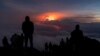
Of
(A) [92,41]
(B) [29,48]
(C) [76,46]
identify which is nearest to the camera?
(C) [76,46]

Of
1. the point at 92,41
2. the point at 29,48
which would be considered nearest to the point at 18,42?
the point at 29,48

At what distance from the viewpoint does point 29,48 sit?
28.1m


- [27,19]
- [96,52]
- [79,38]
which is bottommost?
[96,52]

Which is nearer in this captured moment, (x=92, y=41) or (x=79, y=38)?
(x=79, y=38)

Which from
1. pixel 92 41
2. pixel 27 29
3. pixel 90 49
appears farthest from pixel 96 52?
pixel 27 29

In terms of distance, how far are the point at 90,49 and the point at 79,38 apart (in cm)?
1093

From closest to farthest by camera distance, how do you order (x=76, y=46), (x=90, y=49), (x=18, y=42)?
(x=76, y=46), (x=18, y=42), (x=90, y=49)

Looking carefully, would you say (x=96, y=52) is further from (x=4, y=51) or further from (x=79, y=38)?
(x=4, y=51)

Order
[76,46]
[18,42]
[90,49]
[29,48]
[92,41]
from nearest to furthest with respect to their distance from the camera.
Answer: [76,46] < [29,48] < [18,42] < [90,49] < [92,41]

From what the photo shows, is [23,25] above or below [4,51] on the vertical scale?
above

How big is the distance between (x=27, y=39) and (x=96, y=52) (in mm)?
10943

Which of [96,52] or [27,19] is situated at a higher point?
[27,19]

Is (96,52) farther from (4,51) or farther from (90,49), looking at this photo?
(4,51)

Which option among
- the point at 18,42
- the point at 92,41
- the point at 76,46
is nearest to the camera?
the point at 76,46
